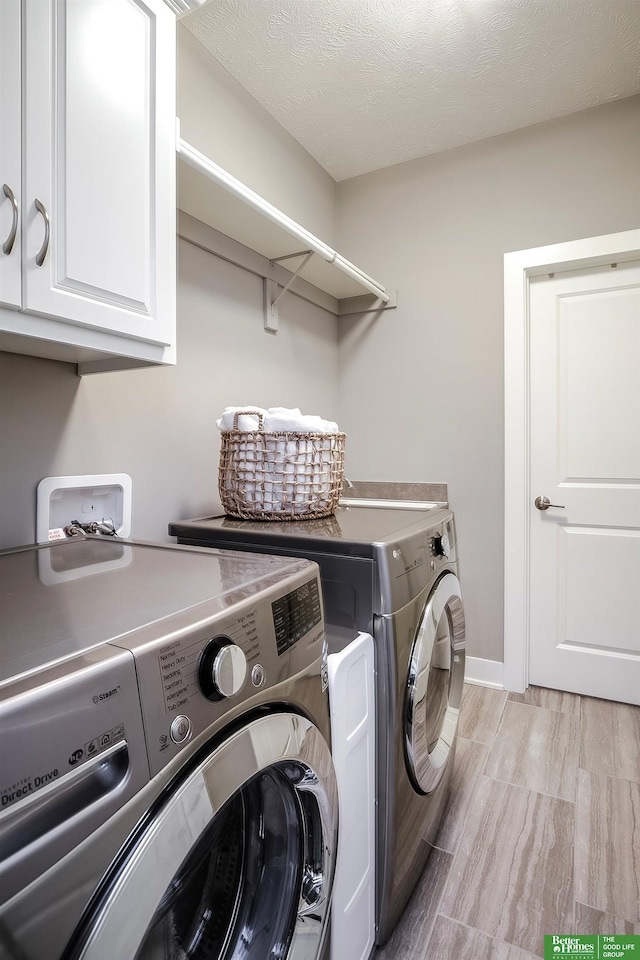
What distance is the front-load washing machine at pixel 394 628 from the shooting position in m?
1.07

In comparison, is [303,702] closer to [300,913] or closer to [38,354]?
[300,913]

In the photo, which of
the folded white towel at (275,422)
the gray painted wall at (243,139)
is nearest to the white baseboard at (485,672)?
the folded white towel at (275,422)

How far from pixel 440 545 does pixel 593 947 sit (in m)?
0.94

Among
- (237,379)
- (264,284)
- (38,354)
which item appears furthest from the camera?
(264,284)

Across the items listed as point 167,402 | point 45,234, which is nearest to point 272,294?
point 167,402

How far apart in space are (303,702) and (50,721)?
16.1 inches

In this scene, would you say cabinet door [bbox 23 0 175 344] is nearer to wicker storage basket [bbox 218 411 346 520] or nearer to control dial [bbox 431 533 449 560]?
wicker storage basket [bbox 218 411 346 520]

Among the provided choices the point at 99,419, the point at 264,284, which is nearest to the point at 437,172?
the point at 264,284

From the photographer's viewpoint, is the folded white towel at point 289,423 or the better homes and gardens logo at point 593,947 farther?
the folded white towel at point 289,423

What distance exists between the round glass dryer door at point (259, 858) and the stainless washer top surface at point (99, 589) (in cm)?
18

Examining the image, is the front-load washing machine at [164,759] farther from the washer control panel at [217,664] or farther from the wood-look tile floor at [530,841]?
the wood-look tile floor at [530,841]

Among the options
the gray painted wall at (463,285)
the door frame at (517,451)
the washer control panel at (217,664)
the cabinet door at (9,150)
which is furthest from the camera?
the door frame at (517,451)

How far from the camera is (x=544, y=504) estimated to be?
7.72 feet

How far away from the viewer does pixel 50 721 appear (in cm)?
41
